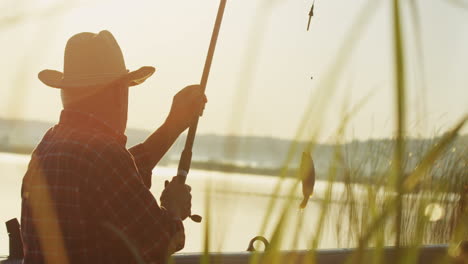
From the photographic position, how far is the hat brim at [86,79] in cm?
250

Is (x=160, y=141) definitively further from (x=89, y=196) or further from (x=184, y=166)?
(x=89, y=196)

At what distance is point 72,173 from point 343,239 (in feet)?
13.3

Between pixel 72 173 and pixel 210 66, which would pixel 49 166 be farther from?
pixel 210 66

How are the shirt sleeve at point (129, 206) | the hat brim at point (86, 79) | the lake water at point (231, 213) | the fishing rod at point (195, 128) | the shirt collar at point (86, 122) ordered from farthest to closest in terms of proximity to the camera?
the fishing rod at point (195, 128)
the hat brim at point (86, 79)
the shirt collar at point (86, 122)
the shirt sleeve at point (129, 206)
the lake water at point (231, 213)

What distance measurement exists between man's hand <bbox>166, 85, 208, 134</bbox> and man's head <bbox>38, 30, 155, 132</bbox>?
147 millimetres

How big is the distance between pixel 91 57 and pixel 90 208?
618 millimetres

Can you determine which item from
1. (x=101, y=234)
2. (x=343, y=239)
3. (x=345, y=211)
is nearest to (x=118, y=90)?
(x=101, y=234)

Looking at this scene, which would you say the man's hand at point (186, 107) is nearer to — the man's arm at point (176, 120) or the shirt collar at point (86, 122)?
the man's arm at point (176, 120)

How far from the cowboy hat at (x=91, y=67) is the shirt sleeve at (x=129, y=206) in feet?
1.12

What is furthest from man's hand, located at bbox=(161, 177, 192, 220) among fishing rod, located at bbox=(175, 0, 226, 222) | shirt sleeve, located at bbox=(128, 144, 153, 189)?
shirt sleeve, located at bbox=(128, 144, 153, 189)

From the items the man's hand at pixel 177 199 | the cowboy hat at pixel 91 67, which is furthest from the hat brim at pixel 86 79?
the man's hand at pixel 177 199

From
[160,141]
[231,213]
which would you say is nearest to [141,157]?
[160,141]

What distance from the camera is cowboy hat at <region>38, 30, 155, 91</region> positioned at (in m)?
2.53

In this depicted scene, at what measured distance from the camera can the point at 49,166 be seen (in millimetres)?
2326
